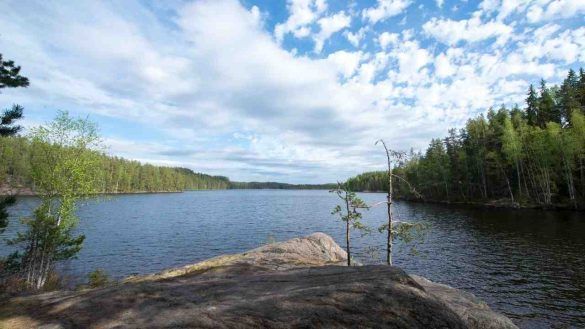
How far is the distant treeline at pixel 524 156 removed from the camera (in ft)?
226

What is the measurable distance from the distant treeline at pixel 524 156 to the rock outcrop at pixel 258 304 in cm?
4669

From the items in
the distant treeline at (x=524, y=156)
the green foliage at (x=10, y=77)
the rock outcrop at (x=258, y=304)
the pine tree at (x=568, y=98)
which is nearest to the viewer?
the rock outcrop at (x=258, y=304)

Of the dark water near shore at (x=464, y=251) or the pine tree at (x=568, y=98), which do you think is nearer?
the dark water near shore at (x=464, y=251)

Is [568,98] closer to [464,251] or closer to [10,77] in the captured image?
[464,251]

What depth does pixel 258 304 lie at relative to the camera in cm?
945

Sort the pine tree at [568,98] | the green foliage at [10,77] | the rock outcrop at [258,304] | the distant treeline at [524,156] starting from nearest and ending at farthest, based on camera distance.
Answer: the rock outcrop at [258,304], the green foliage at [10,77], the distant treeline at [524,156], the pine tree at [568,98]

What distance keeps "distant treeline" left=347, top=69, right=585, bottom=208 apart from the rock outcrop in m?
46.7

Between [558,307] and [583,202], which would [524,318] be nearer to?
[558,307]

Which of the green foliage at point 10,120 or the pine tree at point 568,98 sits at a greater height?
the pine tree at point 568,98

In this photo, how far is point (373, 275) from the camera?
1056 cm

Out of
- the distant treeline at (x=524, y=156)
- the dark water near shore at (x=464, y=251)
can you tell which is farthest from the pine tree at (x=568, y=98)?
the dark water near shore at (x=464, y=251)

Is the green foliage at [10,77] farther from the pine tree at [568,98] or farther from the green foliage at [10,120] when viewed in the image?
the pine tree at [568,98]

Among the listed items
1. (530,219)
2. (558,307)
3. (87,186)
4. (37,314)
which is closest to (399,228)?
(558,307)

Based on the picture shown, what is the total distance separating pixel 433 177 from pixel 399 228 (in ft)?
336
